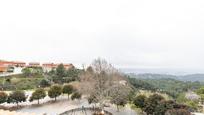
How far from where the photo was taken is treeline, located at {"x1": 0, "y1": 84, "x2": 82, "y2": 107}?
27.0 metres

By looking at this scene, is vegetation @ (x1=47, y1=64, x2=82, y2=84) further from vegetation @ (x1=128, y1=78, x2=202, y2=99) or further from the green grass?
vegetation @ (x1=128, y1=78, x2=202, y2=99)

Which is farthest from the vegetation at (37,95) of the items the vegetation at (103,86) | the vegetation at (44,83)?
the vegetation at (44,83)

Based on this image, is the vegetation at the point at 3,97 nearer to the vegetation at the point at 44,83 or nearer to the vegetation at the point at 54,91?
the vegetation at the point at 54,91

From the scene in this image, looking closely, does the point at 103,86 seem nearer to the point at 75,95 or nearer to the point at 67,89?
the point at 75,95

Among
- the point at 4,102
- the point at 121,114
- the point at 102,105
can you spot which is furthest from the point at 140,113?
the point at 4,102

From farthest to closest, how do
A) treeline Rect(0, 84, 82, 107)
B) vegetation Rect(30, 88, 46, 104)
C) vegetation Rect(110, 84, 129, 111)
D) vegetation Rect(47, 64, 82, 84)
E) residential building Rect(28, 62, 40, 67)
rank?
residential building Rect(28, 62, 40, 67) → vegetation Rect(47, 64, 82, 84) → vegetation Rect(30, 88, 46, 104) → treeline Rect(0, 84, 82, 107) → vegetation Rect(110, 84, 129, 111)

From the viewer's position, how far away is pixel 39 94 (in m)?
28.4

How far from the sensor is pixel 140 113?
24.8 metres

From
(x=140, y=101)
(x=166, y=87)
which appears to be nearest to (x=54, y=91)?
(x=140, y=101)

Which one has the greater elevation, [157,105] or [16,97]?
[16,97]

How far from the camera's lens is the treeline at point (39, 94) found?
2703 cm

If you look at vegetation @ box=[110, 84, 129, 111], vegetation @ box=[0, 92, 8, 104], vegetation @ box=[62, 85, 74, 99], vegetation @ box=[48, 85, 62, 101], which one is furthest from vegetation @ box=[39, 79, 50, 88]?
vegetation @ box=[110, 84, 129, 111]

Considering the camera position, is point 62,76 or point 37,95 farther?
point 62,76

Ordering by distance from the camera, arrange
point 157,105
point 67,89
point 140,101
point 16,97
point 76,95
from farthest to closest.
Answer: point 67,89 → point 76,95 → point 16,97 → point 140,101 → point 157,105
